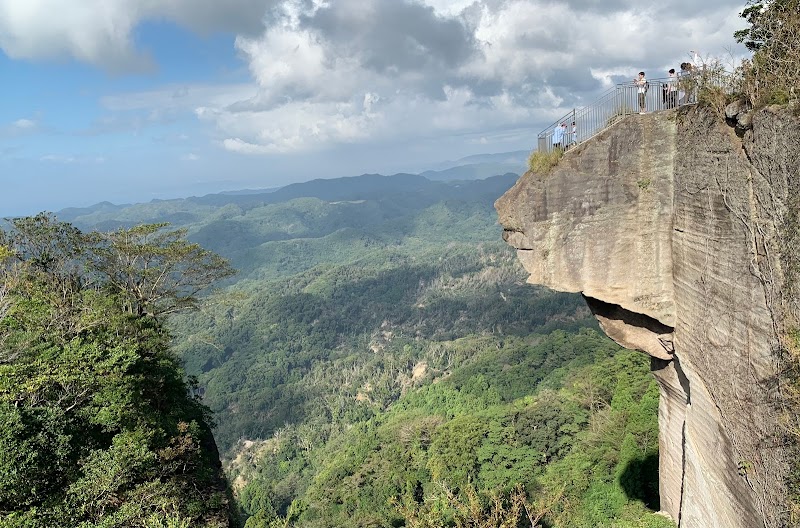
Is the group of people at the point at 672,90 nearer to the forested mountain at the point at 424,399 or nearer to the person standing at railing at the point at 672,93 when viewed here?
the person standing at railing at the point at 672,93

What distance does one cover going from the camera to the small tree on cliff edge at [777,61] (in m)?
7.12

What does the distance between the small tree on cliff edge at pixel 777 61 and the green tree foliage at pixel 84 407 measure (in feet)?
46.4

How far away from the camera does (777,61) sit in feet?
24.3

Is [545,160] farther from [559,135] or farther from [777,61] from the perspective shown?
[777,61]

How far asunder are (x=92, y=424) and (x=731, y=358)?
14.5 m

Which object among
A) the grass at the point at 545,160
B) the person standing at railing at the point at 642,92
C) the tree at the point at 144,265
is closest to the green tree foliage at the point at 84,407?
the tree at the point at 144,265

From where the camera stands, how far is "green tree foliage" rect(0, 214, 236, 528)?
1095 cm

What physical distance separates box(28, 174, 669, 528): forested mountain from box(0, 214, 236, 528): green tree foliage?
5824 millimetres

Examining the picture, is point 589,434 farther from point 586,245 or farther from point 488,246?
point 488,246

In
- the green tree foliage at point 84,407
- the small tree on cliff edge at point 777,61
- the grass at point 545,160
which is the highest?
the small tree on cliff edge at point 777,61

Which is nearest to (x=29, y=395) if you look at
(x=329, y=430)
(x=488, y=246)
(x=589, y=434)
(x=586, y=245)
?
Result: (x=586, y=245)

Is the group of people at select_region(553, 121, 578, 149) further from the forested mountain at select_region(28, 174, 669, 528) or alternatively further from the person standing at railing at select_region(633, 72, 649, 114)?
the forested mountain at select_region(28, 174, 669, 528)

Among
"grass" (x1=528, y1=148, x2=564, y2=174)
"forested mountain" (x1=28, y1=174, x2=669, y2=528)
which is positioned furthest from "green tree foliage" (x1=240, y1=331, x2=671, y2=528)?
"grass" (x1=528, y1=148, x2=564, y2=174)

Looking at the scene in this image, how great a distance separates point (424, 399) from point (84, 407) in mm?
63715
